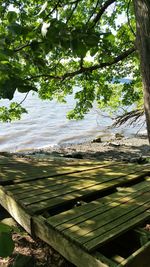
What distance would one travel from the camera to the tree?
1.58m

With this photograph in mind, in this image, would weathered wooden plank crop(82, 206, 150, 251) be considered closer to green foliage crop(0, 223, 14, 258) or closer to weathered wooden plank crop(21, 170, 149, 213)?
weathered wooden plank crop(21, 170, 149, 213)

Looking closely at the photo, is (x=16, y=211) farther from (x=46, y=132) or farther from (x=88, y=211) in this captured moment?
(x=46, y=132)

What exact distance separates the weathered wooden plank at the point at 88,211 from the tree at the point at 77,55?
1.36 meters

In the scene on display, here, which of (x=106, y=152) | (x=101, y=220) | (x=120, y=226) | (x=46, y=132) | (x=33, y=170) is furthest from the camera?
(x=46, y=132)

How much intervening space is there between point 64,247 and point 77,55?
89.6 inches

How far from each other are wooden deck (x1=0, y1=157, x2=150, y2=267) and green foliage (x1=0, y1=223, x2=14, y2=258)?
197 centimetres

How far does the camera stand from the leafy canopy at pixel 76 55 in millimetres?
1580

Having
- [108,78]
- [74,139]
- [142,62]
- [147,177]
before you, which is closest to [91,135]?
[74,139]

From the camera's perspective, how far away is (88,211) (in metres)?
3.81

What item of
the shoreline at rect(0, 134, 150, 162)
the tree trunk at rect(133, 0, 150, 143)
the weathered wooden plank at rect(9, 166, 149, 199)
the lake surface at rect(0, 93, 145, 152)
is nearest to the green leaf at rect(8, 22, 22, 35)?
the tree trunk at rect(133, 0, 150, 143)

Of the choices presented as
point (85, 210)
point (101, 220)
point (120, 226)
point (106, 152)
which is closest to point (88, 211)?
point (85, 210)

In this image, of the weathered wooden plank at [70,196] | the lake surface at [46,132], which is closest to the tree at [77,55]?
the weathered wooden plank at [70,196]

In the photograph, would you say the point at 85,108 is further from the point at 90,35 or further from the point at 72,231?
the point at 90,35

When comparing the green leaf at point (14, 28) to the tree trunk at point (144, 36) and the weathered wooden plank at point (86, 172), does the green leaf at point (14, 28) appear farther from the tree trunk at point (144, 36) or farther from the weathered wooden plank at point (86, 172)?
the weathered wooden plank at point (86, 172)
